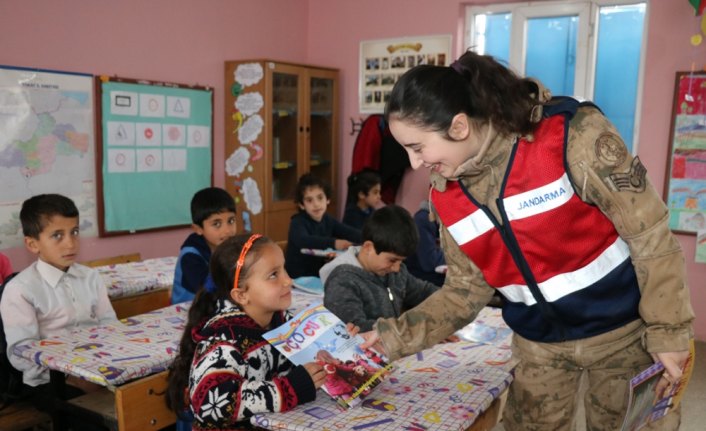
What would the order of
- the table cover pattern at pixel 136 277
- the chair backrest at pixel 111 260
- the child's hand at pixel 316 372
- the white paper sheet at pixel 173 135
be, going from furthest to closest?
the white paper sheet at pixel 173 135 < the chair backrest at pixel 111 260 < the table cover pattern at pixel 136 277 < the child's hand at pixel 316 372

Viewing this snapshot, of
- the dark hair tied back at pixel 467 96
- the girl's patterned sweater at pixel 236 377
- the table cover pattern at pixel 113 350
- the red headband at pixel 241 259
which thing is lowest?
the table cover pattern at pixel 113 350

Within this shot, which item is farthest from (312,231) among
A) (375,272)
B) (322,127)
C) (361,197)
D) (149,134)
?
(322,127)

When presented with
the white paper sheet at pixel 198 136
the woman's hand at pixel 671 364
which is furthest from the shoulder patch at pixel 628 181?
the white paper sheet at pixel 198 136

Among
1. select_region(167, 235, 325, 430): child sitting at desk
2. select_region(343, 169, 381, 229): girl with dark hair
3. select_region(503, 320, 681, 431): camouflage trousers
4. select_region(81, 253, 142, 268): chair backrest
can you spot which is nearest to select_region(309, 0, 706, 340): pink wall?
select_region(343, 169, 381, 229): girl with dark hair

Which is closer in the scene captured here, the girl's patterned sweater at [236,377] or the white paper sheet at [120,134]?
the girl's patterned sweater at [236,377]

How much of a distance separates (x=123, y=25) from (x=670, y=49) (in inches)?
151

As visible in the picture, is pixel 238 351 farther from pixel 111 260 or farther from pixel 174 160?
pixel 174 160

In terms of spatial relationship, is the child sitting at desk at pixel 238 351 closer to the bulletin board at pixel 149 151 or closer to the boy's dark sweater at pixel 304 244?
the boy's dark sweater at pixel 304 244

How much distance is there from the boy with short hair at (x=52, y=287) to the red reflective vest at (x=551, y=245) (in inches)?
66.1

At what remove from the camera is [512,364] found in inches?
66.3

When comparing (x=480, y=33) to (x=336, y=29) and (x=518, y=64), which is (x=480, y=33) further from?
(x=336, y=29)

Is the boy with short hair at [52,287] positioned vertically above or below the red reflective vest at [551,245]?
below

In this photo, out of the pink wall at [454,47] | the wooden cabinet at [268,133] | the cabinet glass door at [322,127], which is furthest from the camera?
the cabinet glass door at [322,127]

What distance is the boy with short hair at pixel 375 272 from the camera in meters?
2.14
